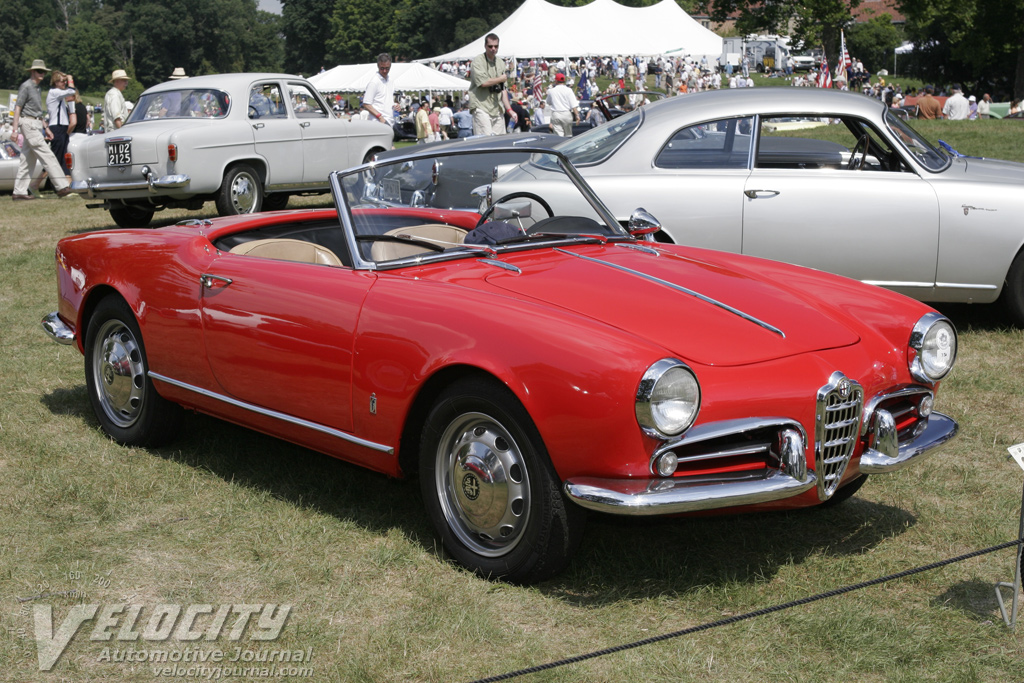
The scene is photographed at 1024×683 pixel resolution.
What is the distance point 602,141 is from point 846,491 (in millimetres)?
3736

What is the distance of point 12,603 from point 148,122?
9269mm

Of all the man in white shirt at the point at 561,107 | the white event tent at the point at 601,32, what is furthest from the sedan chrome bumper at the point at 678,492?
the white event tent at the point at 601,32

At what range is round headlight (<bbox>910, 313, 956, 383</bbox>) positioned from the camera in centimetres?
344

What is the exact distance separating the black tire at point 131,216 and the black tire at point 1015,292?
30.2ft

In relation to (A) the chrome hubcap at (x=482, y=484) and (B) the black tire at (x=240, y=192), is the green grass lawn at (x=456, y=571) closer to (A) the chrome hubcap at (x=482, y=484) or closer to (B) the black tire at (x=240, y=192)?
(A) the chrome hubcap at (x=482, y=484)

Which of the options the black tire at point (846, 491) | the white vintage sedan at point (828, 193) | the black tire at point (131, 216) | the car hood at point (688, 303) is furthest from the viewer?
the black tire at point (131, 216)

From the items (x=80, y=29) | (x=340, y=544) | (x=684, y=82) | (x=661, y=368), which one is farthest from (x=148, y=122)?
(x=80, y=29)

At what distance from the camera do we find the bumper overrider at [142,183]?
1070 cm

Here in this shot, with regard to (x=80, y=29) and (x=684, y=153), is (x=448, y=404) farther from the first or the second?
(x=80, y=29)

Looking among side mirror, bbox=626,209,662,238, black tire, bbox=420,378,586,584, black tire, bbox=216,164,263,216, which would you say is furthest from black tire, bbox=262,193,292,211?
Answer: black tire, bbox=420,378,586,584

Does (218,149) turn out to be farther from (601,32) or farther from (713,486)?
(601,32)

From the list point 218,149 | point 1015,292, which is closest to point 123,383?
point 1015,292

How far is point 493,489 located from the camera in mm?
3160

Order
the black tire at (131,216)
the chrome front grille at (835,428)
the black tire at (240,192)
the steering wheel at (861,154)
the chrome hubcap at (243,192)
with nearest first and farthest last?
1. the chrome front grille at (835,428)
2. the steering wheel at (861,154)
3. the black tire at (240,192)
4. the chrome hubcap at (243,192)
5. the black tire at (131,216)
